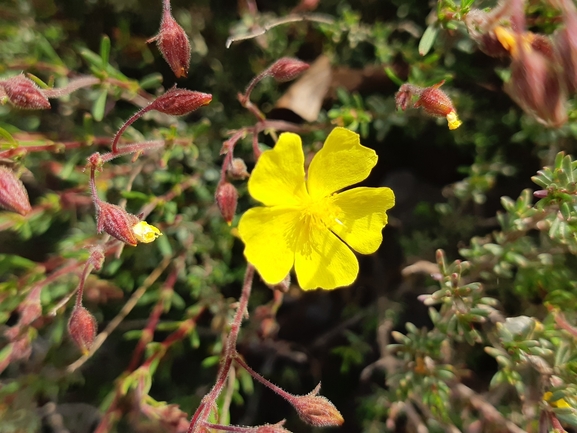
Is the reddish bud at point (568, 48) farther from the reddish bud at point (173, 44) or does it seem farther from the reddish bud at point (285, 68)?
the reddish bud at point (173, 44)

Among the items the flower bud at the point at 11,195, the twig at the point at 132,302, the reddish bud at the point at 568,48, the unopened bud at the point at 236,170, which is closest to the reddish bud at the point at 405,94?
the reddish bud at the point at 568,48

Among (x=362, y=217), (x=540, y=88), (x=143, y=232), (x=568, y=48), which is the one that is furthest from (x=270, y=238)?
(x=568, y=48)

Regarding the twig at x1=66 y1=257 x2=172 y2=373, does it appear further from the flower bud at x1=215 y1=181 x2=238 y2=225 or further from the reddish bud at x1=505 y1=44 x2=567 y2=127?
the reddish bud at x1=505 y1=44 x2=567 y2=127

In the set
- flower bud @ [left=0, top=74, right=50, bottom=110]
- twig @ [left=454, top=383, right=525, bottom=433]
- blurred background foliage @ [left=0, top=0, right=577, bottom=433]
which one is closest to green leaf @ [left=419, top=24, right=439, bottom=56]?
blurred background foliage @ [left=0, top=0, right=577, bottom=433]

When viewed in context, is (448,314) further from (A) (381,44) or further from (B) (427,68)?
(A) (381,44)

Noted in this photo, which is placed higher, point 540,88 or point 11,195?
point 540,88

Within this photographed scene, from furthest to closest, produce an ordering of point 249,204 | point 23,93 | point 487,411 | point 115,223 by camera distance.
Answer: point 249,204 → point 487,411 → point 23,93 → point 115,223

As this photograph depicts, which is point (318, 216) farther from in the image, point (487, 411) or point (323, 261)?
point (487, 411)
